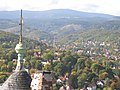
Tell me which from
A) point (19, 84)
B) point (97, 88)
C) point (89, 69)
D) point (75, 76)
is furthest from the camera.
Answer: point (89, 69)

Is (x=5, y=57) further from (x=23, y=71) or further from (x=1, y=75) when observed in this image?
(x=23, y=71)

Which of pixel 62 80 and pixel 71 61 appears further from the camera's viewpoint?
pixel 71 61

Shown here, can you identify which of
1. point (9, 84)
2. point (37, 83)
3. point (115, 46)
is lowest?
point (115, 46)

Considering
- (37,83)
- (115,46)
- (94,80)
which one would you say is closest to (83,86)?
(94,80)

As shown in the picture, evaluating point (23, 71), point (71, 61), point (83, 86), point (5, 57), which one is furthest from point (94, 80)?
point (23, 71)

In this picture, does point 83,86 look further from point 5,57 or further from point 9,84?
point 9,84

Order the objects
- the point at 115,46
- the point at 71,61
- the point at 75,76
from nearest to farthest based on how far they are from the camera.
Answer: the point at 75,76, the point at 71,61, the point at 115,46

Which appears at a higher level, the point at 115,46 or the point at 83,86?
the point at 83,86

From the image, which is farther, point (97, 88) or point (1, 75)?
point (97, 88)

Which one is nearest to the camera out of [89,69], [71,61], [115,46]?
[89,69]
